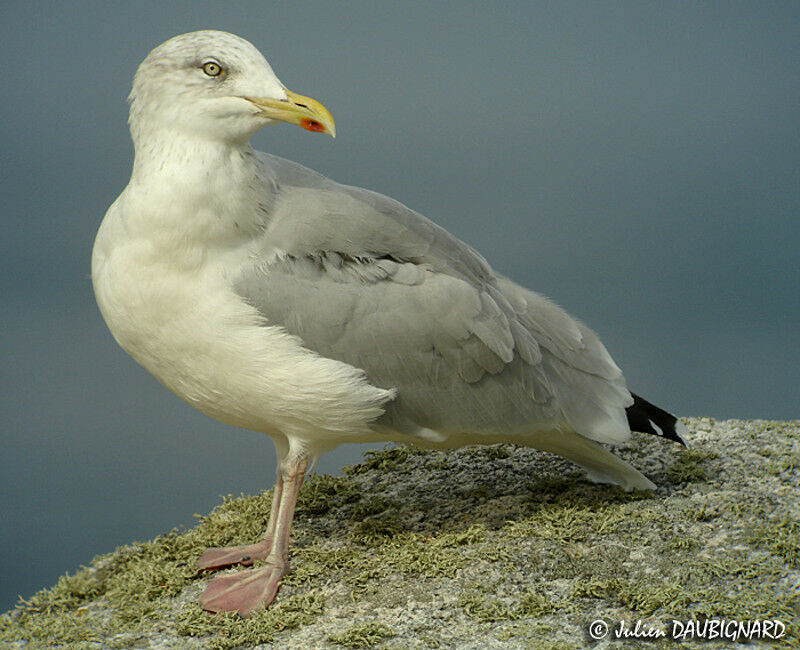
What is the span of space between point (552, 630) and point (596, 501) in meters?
1.37

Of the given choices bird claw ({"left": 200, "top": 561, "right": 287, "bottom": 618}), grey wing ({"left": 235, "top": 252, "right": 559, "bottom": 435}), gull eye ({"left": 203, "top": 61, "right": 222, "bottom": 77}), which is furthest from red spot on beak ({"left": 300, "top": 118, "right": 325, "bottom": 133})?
bird claw ({"left": 200, "top": 561, "right": 287, "bottom": 618})

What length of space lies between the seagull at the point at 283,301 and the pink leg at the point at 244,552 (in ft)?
0.07

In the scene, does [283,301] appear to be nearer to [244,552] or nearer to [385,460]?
[244,552]

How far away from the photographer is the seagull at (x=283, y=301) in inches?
198

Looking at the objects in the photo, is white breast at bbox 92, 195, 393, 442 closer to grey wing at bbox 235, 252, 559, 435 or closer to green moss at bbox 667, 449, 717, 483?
grey wing at bbox 235, 252, 559, 435

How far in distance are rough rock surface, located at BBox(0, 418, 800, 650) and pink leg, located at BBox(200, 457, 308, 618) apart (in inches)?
3.1

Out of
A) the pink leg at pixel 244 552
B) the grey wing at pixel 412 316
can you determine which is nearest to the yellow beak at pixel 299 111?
the grey wing at pixel 412 316

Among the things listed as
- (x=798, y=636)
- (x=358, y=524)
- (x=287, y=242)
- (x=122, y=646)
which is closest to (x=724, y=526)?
(x=798, y=636)

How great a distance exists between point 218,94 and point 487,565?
2635 millimetres

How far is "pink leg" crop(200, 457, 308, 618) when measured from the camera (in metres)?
5.42

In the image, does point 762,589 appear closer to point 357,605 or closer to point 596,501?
point 596,501

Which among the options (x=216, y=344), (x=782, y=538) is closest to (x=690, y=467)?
(x=782, y=538)

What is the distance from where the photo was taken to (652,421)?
20.1ft

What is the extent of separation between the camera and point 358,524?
617cm
